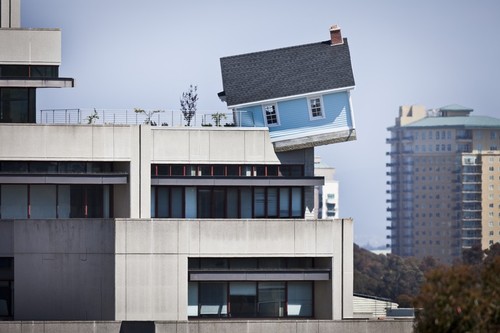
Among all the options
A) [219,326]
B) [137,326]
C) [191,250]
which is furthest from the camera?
[191,250]

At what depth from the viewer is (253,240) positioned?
8919cm

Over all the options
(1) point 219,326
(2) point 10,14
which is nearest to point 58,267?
(1) point 219,326

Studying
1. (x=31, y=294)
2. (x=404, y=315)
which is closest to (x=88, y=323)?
(x=31, y=294)

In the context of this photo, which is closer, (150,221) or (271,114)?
(150,221)

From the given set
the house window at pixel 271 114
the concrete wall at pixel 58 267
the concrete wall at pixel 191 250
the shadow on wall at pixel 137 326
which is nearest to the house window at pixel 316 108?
the house window at pixel 271 114

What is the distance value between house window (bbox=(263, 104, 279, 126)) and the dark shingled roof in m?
0.55

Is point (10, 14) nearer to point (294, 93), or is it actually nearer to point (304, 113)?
point (294, 93)

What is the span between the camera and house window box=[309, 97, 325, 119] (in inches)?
3728

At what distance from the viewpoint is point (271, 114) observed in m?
94.4

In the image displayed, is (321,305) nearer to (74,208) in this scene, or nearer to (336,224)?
(336,224)

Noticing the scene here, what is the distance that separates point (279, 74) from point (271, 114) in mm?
2527

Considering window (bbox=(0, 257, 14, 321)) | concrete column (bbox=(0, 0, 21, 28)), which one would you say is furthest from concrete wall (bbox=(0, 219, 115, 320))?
concrete column (bbox=(0, 0, 21, 28))

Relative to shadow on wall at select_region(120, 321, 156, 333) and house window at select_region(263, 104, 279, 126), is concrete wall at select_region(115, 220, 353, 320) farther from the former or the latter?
house window at select_region(263, 104, 279, 126)

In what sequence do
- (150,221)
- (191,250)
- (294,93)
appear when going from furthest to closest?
(294,93), (191,250), (150,221)
